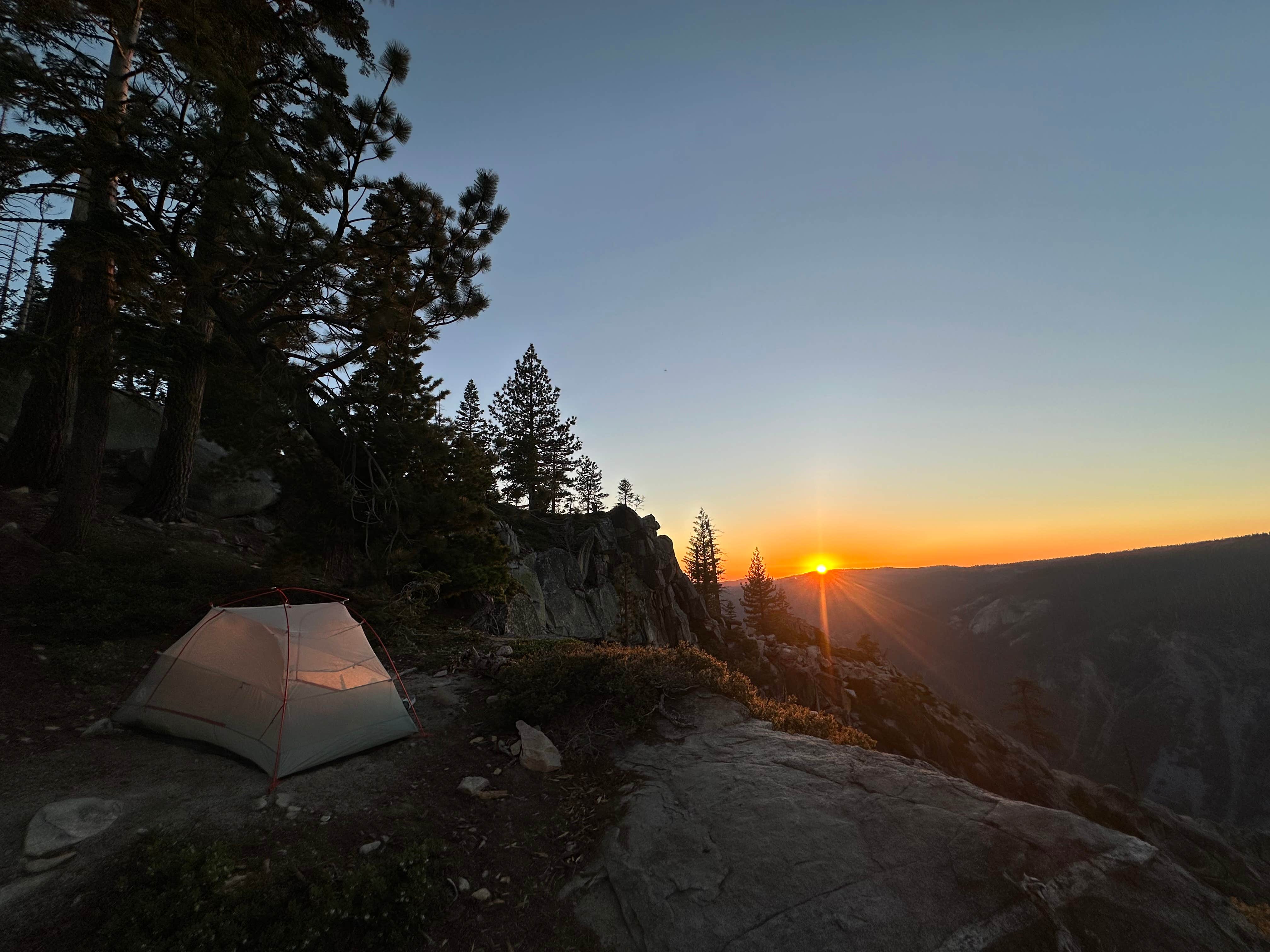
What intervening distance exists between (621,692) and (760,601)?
213 feet

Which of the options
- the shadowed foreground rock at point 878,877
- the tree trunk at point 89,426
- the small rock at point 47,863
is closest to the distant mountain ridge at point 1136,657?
the shadowed foreground rock at point 878,877

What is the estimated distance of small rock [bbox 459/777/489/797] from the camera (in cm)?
661

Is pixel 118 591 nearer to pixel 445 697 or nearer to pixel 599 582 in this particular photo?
pixel 445 697

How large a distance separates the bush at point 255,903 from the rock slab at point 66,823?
0.62 meters

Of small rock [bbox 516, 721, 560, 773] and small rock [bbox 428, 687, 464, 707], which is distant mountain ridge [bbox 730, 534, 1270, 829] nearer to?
small rock [bbox 428, 687, 464, 707]

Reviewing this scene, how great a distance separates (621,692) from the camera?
8.88 meters

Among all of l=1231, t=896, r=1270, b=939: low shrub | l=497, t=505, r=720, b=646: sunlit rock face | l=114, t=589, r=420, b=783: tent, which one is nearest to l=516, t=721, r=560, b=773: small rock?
l=114, t=589, r=420, b=783: tent

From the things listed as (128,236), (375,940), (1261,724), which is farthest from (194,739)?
(1261,724)

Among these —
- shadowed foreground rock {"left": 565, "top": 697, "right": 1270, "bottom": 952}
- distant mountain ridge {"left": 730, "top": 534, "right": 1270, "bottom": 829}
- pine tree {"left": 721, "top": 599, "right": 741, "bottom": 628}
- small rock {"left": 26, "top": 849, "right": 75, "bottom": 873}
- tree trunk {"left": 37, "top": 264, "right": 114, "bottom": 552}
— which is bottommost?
distant mountain ridge {"left": 730, "top": 534, "right": 1270, "bottom": 829}

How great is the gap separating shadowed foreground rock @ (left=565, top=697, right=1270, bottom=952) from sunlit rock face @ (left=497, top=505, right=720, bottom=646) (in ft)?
34.9

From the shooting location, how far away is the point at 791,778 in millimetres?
6543

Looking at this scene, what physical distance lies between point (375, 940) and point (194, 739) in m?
4.77

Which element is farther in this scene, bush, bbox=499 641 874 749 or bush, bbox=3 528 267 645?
bush, bbox=3 528 267 645

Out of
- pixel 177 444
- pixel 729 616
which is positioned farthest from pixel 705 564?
pixel 177 444
